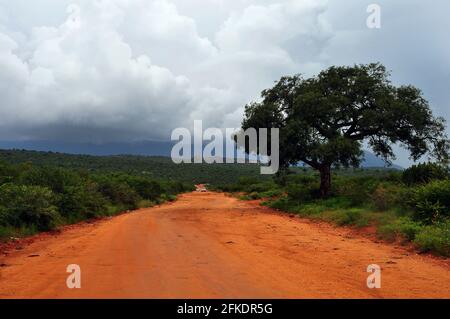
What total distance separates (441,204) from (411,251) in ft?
13.1

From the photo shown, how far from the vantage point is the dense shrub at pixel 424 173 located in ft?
65.6

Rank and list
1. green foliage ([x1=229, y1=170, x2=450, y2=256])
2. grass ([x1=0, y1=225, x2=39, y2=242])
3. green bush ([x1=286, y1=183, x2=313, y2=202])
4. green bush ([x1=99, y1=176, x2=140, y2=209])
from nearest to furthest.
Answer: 1. green foliage ([x1=229, y1=170, x2=450, y2=256])
2. grass ([x1=0, y1=225, x2=39, y2=242])
3. green bush ([x1=286, y1=183, x2=313, y2=202])
4. green bush ([x1=99, y1=176, x2=140, y2=209])

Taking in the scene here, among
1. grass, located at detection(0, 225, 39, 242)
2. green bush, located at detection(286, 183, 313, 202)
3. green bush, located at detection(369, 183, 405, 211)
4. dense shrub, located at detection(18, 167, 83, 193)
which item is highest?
dense shrub, located at detection(18, 167, 83, 193)

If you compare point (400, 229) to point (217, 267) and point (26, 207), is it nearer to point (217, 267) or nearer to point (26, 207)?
point (217, 267)

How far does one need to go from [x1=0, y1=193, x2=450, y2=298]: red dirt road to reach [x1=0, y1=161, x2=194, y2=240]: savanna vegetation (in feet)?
5.46

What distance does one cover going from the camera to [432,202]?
14867 millimetres

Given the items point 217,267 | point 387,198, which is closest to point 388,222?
point 387,198

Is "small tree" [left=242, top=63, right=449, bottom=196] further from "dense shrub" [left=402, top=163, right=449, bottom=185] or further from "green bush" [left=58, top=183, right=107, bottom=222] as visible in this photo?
"green bush" [left=58, top=183, right=107, bottom=222]

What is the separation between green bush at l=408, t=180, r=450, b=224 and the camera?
46.0ft

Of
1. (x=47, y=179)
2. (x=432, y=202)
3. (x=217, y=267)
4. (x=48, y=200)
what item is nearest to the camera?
(x=217, y=267)

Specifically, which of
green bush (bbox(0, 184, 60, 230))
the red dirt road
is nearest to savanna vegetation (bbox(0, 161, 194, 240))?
green bush (bbox(0, 184, 60, 230))

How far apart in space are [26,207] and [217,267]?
9924 millimetres
